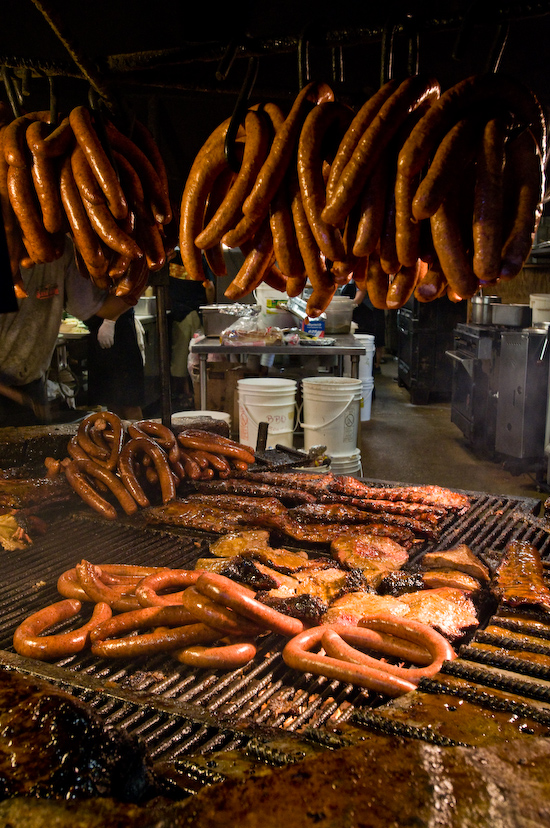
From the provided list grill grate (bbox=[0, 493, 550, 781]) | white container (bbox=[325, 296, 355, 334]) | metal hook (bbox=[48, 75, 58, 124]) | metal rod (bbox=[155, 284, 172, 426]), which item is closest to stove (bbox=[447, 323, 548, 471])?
white container (bbox=[325, 296, 355, 334])

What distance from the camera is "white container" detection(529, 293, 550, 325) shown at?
328 inches

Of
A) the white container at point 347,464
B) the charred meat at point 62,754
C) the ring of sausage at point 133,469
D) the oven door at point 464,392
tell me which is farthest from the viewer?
the oven door at point 464,392

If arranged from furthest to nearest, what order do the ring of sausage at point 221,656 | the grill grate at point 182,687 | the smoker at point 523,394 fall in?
the smoker at point 523,394 → the ring of sausage at point 221,656 → the grill grate at point 182,687

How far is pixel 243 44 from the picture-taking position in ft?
7.25

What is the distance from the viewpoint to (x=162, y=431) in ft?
14.8

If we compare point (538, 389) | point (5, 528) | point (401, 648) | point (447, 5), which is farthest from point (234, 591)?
point (538, 389)

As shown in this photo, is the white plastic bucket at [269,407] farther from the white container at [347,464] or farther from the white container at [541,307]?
the white container at [541,307]

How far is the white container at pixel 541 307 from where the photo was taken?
8.34 m

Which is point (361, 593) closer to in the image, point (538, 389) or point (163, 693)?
point (163, 693)

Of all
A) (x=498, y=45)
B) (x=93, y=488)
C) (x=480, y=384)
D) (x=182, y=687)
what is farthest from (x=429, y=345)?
(x=182, y=687)

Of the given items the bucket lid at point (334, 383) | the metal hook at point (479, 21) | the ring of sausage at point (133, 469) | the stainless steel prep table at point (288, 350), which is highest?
the metal hook at point (479, 21)

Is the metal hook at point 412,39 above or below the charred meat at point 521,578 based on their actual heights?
above

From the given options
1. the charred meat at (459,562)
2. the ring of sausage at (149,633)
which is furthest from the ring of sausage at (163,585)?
the charred meat at (459,562)

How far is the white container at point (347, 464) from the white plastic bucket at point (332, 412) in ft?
0.21
